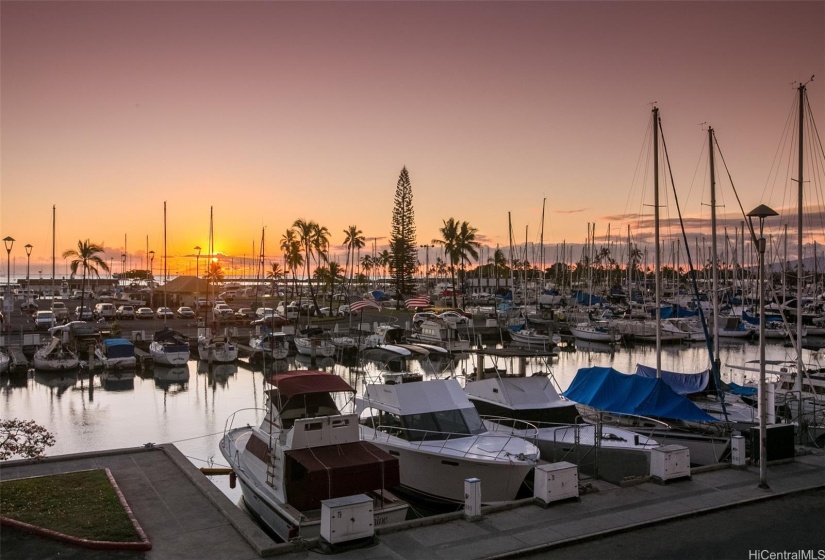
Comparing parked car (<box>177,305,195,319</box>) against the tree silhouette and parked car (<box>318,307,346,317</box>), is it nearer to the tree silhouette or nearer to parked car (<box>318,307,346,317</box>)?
parked car (<box>318,307,346,317</box>)

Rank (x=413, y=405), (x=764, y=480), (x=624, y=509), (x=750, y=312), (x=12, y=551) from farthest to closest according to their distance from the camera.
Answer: (x=750, y=312) < (x=413, y=405) < (x=764, y=480) < (x=624, y=509) < (x=12, y=551)

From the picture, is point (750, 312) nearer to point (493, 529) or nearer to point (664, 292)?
point (664, 292)

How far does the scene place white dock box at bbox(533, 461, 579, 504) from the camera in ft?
49.0

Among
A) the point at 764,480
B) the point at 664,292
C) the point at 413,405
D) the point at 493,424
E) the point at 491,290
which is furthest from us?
the point at 491,290

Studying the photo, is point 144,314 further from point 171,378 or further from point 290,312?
point 171,378

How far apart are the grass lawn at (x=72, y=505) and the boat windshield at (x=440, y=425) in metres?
8.47

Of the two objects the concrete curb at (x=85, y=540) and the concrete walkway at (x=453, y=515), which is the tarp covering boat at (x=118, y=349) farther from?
the concrete curb at (x=85, y=540)

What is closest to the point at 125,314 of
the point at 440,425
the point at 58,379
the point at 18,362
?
the point at 18,362

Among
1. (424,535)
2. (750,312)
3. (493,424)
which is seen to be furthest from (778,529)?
(750,312)

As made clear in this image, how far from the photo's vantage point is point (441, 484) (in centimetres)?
1858

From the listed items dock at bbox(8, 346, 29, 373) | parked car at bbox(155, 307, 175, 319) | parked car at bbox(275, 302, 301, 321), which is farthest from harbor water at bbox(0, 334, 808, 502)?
parked car at bbox(155, 307, 175, 319)

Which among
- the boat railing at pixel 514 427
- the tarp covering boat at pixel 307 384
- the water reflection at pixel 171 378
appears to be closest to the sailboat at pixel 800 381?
the boat railing at pixel 514 427

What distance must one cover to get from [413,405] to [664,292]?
11379 centimetres

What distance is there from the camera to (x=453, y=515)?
46.4 feet
